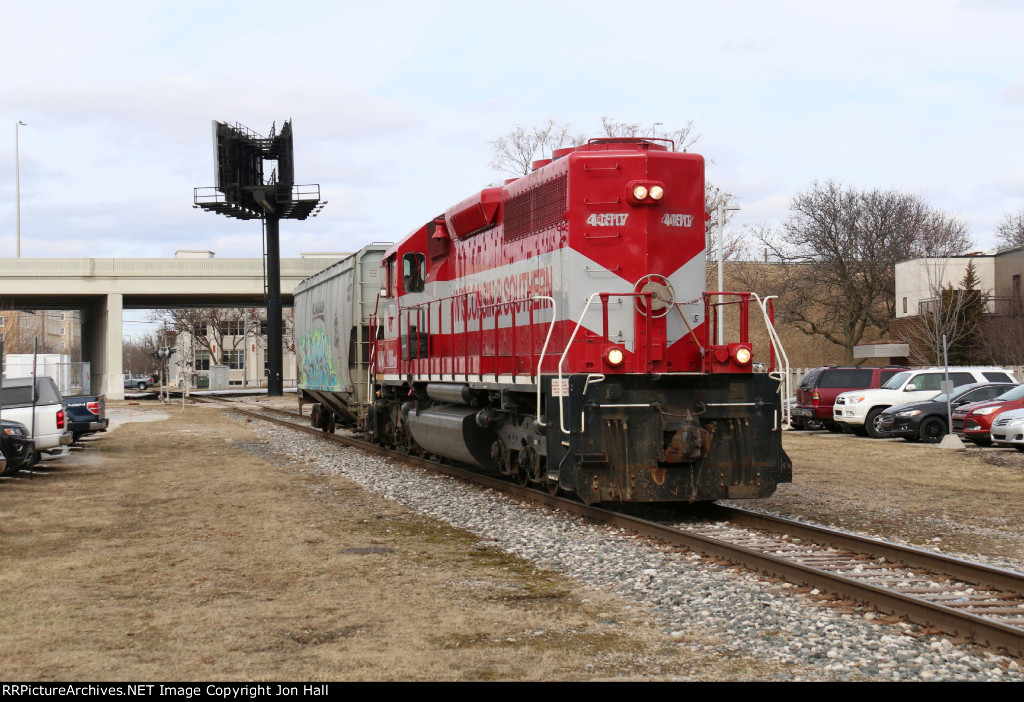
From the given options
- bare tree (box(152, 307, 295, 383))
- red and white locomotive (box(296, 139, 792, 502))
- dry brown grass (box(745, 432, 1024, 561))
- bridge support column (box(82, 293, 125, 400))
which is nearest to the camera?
dry brown grass (box(745, 432, 1024, 561))

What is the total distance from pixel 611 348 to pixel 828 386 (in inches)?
708

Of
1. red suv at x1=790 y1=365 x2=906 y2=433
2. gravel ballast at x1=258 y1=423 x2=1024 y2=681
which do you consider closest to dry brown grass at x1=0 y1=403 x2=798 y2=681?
gravel ballast at x1=258 y1=423 x2=1024 y2=681

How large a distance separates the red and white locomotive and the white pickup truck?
802 centimetres

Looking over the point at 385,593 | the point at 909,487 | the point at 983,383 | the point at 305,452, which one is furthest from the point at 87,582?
the point at 983,383

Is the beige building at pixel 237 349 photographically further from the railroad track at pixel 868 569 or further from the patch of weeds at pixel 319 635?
the patch of weeds at pixel 319 635

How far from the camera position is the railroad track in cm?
640

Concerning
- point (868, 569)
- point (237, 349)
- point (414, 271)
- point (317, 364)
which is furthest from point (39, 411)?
point (237, 349)

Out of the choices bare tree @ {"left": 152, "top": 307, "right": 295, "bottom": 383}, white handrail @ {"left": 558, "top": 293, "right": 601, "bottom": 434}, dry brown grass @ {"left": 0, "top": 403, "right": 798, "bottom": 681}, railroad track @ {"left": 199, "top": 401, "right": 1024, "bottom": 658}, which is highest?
bare tree @ {"left": 152, "top": 307, "right": 295, "bottom": 383}

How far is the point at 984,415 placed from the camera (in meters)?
20.6

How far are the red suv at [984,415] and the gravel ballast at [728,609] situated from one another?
12.5 m

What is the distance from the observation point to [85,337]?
2643 inches

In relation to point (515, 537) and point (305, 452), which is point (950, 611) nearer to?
point (515, 537)

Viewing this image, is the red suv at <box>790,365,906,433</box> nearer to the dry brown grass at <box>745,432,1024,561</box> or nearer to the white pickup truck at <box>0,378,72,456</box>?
the dry brown grass at <box>745,432,1024,561</box>
